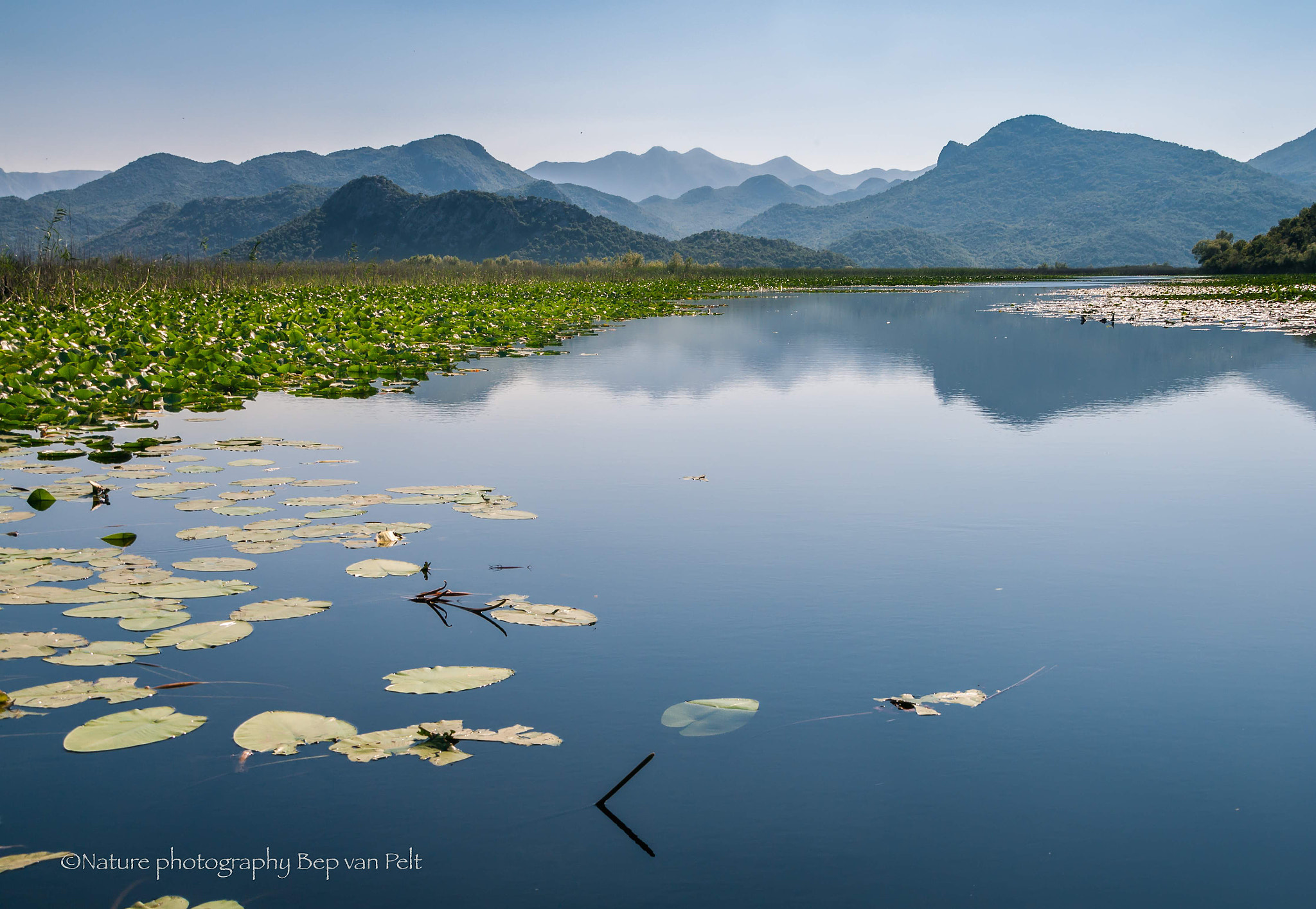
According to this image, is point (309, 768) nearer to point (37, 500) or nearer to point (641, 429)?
point (37, 500)

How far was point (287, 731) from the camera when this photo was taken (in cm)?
306

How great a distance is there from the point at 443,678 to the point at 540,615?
729mm

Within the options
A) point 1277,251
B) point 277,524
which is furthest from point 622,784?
point 1277,251

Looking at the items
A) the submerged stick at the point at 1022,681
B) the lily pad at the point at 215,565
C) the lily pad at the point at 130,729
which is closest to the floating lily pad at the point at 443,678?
the lily pad at the point at 130,729

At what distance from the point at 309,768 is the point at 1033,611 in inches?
124

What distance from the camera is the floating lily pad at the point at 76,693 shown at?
329cm

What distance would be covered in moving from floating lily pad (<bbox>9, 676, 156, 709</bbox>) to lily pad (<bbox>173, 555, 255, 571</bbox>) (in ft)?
4.25

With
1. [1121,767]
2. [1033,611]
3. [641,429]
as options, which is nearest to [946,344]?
[641,429]

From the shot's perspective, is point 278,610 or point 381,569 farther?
point 381,569

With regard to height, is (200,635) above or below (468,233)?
below

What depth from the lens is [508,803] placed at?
2.73 metres

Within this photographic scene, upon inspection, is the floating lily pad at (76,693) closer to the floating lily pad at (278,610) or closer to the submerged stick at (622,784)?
the floating lily pad at (278,610)

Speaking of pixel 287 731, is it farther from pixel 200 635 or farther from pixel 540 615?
pixel 540 615

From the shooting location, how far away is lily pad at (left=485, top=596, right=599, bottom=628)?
4.03 metres
